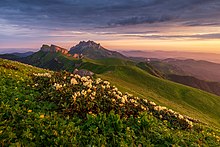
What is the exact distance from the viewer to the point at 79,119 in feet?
35.4

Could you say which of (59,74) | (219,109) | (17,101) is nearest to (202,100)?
(219,109)

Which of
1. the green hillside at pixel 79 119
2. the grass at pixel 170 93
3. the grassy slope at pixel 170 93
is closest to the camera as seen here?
the green hillside at pixel 79 119

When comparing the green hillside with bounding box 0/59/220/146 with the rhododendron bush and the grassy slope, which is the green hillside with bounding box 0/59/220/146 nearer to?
the rhododendron bush

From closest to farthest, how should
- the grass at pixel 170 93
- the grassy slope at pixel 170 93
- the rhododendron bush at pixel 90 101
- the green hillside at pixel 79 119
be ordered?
the green hillside at pixel 79 119 → the rhododendron bush at pixel 90 101 → the grassy slope at pixel 170 93 → the grass at pixel 170 93

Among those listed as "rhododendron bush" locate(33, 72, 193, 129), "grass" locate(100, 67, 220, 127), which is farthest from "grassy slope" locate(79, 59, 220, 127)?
"rhododendron bush" locate(33, 72, 193, 129)

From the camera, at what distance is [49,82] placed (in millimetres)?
15523

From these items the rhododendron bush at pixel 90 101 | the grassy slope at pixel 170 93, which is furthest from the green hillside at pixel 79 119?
the grassy slope at pixel 170 93

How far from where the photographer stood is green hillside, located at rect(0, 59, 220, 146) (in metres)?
9.16

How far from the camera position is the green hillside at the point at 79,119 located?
916 centimetres

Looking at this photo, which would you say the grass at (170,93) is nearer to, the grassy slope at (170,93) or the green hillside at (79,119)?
the grassy slope at (170,93)

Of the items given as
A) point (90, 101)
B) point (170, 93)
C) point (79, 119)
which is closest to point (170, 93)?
point (170, 93)

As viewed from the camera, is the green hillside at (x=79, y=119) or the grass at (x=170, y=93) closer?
the green hillside at (x=79, y=119)

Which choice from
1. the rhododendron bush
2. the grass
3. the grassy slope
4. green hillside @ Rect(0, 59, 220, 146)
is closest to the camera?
green hillside @ Rect(0, 59, 220, 146)

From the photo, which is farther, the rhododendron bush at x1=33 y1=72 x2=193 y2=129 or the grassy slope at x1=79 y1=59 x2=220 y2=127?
the grassy slope at x1=79 y1=59 x2=220 y2=127
